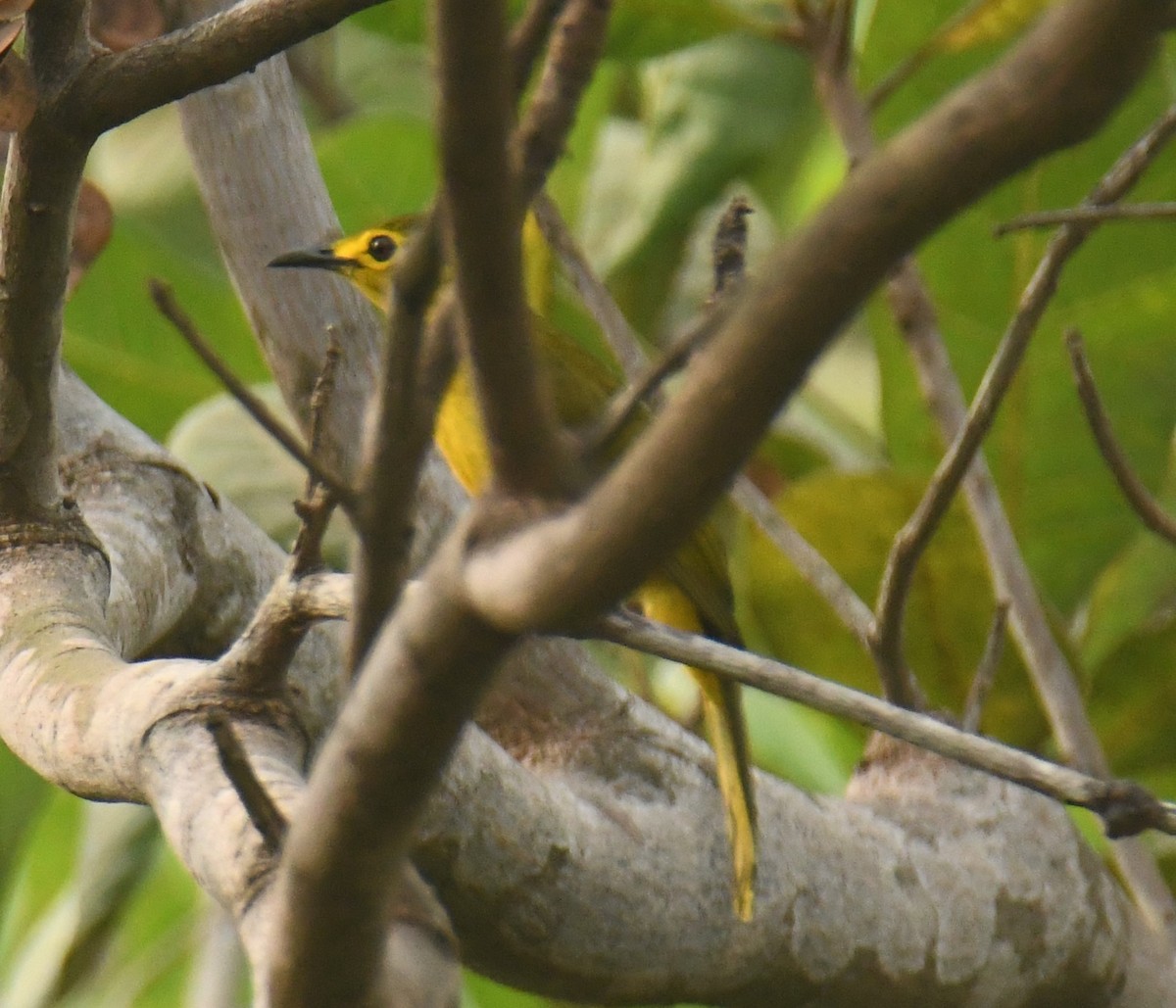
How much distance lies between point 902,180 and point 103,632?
98 cm

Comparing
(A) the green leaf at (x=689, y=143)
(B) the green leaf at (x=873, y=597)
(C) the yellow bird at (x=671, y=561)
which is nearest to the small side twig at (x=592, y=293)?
(C) the yellow bird at (x=671, y=561)

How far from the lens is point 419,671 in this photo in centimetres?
66

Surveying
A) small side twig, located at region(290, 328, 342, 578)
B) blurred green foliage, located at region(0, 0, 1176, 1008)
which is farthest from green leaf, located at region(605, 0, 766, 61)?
small side twig, located at region(290, 328, 342, 578)

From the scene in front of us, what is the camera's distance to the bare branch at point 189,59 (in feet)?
3.41

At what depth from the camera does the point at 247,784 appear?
786mm

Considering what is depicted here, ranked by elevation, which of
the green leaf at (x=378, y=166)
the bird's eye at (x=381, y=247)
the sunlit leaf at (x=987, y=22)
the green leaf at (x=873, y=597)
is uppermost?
the sunlit leaf at (x=987, y=22)

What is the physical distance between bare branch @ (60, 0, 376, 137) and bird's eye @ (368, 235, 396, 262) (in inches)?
39.7

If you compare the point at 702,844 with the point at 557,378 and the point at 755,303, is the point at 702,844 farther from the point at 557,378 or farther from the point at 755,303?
the point at 755,303

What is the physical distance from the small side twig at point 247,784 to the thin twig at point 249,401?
12 centimetres

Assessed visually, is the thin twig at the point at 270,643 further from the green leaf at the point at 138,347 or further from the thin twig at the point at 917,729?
the green leaf at the point at 138,347

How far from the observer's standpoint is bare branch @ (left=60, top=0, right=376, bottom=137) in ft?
3.41

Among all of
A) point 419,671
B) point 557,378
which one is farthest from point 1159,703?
point 419,671

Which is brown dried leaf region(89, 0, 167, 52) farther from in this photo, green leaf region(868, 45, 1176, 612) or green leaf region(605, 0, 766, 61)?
green leaf region(868, 45, 1176, 612)

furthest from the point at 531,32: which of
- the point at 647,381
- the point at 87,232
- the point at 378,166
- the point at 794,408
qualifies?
the point at 794,408
